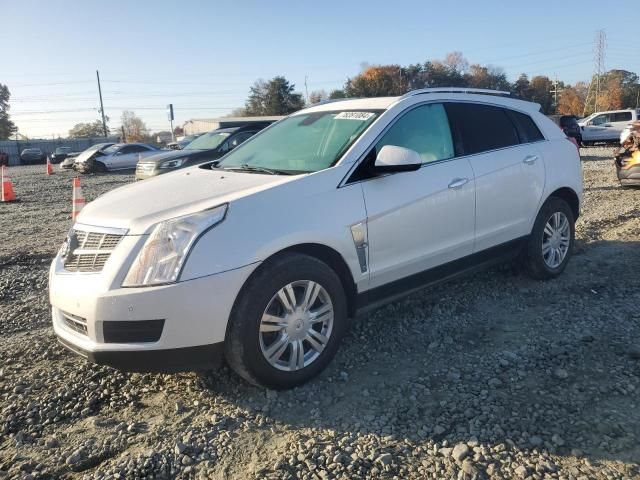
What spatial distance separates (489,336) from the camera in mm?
4016

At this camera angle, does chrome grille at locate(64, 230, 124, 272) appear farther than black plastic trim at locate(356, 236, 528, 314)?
No

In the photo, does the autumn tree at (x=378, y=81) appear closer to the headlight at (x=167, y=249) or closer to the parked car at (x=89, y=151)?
the parked car at (x=89, y=151)

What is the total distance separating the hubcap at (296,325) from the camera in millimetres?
3180

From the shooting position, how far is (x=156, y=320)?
2.88 metres

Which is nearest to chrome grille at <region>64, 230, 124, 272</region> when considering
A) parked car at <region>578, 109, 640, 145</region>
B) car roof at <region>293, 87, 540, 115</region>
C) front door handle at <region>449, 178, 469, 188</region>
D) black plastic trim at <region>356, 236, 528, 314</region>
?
black plastic trim at <region>356, 236, 528, 314</region>

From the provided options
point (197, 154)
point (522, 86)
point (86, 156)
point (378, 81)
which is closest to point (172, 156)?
point (197, 154)

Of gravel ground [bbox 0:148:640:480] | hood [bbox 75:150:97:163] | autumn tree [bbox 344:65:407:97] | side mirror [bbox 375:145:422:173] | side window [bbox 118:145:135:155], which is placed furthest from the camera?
autumn tree [bbox 344:65:407:97]

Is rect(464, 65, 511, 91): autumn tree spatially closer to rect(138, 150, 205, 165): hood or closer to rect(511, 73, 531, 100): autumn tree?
rect(511, 73, 531, 100): autumn tree

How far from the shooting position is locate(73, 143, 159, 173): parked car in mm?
24516

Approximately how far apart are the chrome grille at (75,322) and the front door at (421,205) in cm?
179

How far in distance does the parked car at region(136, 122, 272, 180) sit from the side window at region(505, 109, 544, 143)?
Answer: 789 cm

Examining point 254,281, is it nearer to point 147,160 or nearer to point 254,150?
point 254,150

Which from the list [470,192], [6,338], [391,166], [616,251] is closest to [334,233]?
[391,166]

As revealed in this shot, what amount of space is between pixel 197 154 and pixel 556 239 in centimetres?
899
